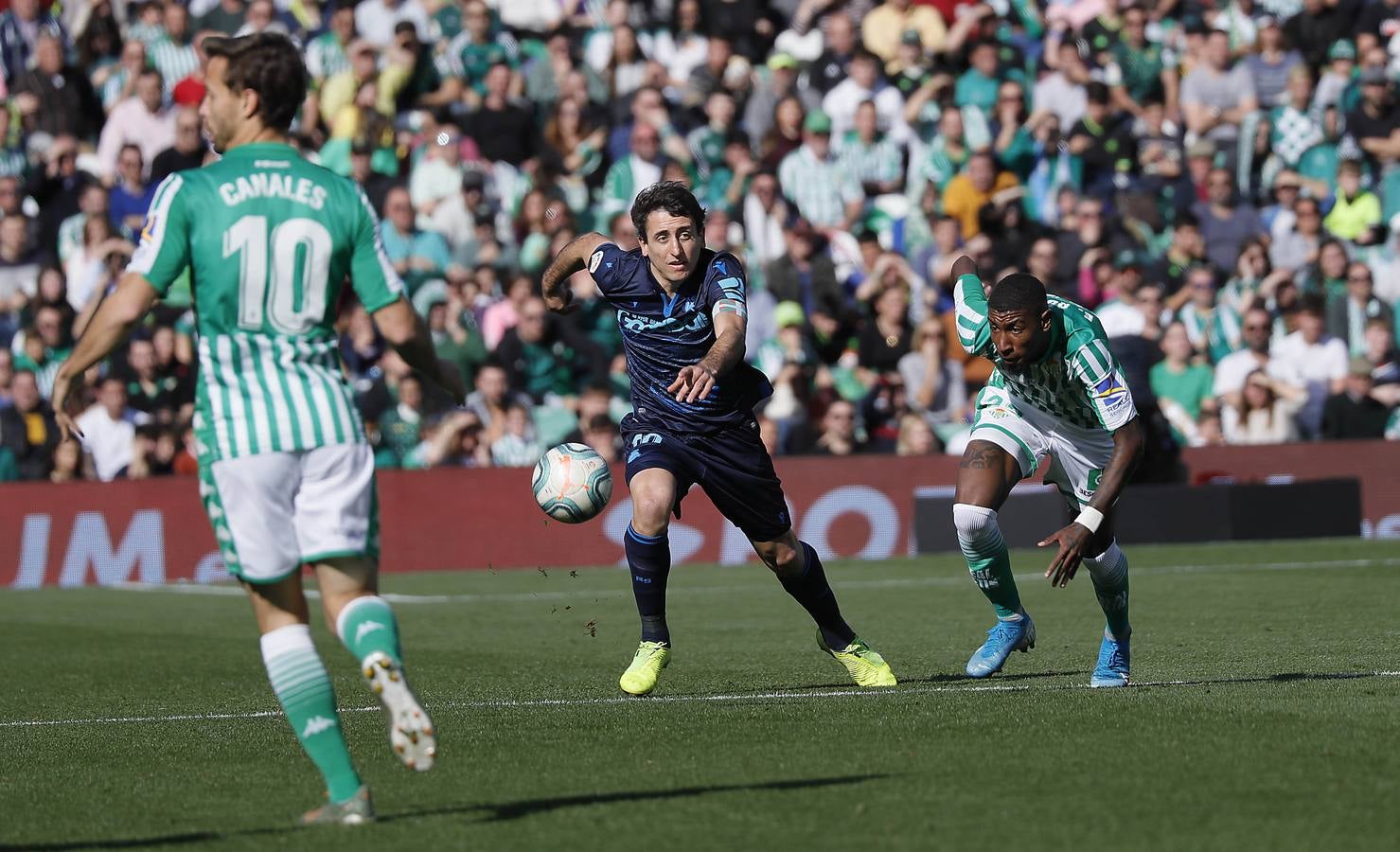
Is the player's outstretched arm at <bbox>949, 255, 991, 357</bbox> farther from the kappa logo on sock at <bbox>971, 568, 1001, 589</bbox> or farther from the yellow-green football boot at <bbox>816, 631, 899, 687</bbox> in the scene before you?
the yellow-green football boot at <bbox>816, 631, 899, 687</bbox>

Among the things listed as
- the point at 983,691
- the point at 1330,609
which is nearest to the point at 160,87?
the point at 1330,609

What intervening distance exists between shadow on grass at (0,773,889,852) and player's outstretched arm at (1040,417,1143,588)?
1753 millimetres

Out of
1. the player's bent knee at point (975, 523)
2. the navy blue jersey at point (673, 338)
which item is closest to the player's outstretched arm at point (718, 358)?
the navy blue jersey at point (673, 338)

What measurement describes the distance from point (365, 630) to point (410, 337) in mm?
835

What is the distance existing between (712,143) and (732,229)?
1272mm

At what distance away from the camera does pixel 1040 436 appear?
9102 millimetres

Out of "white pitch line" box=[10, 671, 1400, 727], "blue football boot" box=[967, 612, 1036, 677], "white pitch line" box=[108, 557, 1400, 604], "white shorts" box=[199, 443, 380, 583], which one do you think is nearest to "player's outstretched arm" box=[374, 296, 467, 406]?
"white shorts" box=[199, 443, 380, 583]

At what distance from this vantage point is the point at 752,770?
655 centimetres

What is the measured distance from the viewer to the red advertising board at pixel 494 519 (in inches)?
700

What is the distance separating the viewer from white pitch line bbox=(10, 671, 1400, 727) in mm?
8555

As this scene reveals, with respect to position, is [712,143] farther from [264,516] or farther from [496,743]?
[264,516]

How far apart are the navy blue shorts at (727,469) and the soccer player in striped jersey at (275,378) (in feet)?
10.6

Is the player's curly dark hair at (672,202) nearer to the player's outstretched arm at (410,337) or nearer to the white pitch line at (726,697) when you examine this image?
the white pitch line at (726,697)

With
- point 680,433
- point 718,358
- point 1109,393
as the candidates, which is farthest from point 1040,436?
point 718,358
